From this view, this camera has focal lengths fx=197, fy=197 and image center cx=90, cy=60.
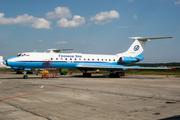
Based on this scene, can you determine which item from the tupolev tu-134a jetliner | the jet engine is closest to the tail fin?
the tupolev tu-134a jetliner

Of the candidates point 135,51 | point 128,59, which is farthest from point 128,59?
point 135,51

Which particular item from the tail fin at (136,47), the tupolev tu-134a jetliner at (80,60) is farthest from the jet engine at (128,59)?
the tail fin at (136,47)

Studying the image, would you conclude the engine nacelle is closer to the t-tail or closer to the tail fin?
the t-tail

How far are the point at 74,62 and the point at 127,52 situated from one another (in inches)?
370

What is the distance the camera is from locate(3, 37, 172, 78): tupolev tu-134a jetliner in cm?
2636

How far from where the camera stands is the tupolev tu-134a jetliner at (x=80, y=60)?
2636 cm

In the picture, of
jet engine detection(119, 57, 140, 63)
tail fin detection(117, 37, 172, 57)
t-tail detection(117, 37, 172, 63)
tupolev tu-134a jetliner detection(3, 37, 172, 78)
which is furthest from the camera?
tail fin detection(117, 37, 172, 57)

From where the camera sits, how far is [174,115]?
22.5 feet

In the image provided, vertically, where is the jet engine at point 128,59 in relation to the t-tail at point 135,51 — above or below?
below

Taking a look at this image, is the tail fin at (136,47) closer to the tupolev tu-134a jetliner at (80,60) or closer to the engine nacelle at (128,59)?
the tupolev tu-134a jetliner at (80,60)

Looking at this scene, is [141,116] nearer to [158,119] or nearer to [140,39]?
[158,119]

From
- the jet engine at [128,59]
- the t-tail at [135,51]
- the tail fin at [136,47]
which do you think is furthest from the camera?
the tail fin at [136,47]

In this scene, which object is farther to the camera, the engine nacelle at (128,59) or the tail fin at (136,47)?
the tail fin at (136,47)

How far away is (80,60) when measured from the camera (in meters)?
29.6
